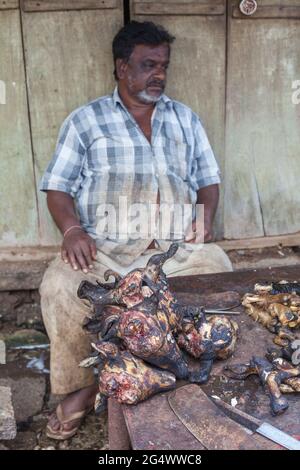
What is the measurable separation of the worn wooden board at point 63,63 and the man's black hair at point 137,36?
7.3 inches

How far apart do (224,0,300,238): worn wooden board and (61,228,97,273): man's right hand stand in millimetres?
1169

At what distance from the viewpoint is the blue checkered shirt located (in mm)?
3400

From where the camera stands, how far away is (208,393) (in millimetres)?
2049

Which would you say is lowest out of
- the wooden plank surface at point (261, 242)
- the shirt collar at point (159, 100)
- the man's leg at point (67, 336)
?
the man's leg at point (67, 336)

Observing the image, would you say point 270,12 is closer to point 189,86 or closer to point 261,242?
point 189,86

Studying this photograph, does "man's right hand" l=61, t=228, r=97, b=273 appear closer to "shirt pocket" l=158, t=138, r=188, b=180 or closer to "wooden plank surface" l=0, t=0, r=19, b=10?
"shirt pocket" l=158, t=138, r=188, b=180

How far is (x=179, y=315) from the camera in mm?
2240

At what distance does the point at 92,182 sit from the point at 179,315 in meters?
1.39

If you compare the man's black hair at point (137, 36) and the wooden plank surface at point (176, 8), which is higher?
the wooden plank surface at point (176, 8)

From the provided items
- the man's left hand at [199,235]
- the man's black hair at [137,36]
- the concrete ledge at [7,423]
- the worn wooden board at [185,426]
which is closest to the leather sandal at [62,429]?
the concrete ledge at [7,423]

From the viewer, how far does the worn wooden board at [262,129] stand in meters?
3.72

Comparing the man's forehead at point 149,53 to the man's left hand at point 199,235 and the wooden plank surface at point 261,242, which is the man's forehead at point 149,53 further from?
the wooden plank surface at point 261,242

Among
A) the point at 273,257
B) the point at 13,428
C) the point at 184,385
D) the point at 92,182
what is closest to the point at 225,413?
the point at 184,385

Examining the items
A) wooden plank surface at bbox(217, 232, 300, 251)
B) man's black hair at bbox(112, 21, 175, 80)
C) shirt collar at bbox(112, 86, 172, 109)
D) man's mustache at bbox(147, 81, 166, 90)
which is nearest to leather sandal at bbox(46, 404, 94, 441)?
wooden plank surface at bbox(217, 232, 300, 251)
